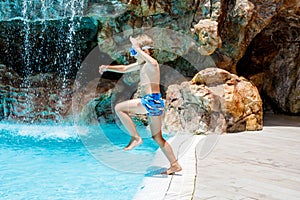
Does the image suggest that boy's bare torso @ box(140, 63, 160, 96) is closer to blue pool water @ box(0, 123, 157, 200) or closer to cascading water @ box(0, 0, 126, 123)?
blue pool water @ box(0, 123, 157, 200)

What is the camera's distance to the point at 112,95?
10.3 metres

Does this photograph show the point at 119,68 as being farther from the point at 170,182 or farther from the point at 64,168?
the point at 64,168

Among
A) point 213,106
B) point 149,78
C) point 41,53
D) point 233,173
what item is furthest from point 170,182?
point 41,53

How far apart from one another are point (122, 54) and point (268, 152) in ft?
20.0

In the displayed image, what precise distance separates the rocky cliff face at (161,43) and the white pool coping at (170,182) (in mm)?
4409

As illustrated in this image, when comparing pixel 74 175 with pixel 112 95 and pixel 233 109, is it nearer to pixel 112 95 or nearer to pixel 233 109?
pixel 233 109

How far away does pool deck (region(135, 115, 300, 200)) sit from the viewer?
3.07 meters

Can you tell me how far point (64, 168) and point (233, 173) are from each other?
102 inches

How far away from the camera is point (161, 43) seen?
9.33 meters

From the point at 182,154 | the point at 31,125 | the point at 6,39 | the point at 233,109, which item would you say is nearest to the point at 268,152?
the point at 182,154

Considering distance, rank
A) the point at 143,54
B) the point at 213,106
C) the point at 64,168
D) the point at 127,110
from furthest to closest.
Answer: the point at 213,106 → the point at 64,168 → the point at 127,110 → the point at 143,54

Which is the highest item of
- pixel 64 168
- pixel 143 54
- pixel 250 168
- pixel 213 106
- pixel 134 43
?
pixel 134 43

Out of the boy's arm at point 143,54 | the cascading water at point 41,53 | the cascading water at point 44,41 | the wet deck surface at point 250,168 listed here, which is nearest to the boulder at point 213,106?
the wet deck surface at point 250,168

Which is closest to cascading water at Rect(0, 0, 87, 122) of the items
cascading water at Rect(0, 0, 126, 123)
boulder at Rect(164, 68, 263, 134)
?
cascading water at Rect(0, 0, 126, 123)
